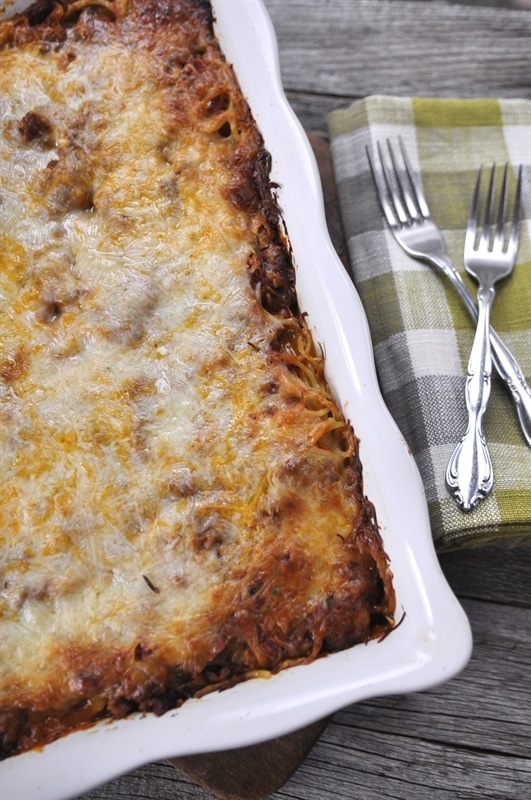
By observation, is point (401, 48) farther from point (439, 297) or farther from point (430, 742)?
point (430, 742)

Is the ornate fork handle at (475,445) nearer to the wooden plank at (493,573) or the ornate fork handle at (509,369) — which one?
the ornate fork handle at (509,369)

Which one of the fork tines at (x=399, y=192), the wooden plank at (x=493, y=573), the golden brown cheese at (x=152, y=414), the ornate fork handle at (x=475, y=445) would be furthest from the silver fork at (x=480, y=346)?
the golden brown cheese at (x=152, y=414)

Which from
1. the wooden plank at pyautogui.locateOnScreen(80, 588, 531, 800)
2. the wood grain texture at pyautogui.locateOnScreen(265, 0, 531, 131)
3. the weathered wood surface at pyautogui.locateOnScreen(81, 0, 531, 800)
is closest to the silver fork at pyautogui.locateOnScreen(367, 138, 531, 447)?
the weathered wood surface at pyautogui.locateOnScreen(81, 0, 531, 800)

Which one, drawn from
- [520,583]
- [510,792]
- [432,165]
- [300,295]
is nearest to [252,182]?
[300,295]

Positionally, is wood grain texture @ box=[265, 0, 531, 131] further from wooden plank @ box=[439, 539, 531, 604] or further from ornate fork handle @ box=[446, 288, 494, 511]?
wooden plank @ box=[439, 539, 531, 604]

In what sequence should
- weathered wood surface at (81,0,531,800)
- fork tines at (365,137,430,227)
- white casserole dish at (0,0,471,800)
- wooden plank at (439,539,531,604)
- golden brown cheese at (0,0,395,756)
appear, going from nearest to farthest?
white casserole dish at (0,0,471,800) → golden brown cheese at (0,0,395,756) → weathered wood surface at (81,0,531,800) → wooden plank at (439,539,531,604) → fork tines at (365,137,430,227)

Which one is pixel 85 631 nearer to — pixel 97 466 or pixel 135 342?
pixel 97 466

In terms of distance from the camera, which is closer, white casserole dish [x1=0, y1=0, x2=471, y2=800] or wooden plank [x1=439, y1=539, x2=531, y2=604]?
white casserole dish [x1=0, y1=0, x2=471, y2=800]
